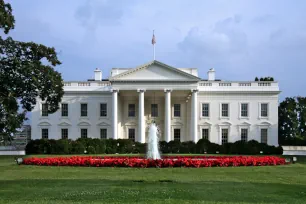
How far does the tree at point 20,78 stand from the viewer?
28.7 meters

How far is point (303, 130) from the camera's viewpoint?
63.4m

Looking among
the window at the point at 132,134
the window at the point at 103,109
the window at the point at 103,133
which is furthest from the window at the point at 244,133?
the window at the point at 103,109

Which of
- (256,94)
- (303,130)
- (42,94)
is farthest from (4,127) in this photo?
(303,130)

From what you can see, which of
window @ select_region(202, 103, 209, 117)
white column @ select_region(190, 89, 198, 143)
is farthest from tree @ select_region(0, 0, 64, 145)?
window @ select_region(202, 103, 209, 117)

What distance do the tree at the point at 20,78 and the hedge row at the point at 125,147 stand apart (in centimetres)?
1021

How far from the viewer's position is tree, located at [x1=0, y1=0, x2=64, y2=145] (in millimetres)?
28656

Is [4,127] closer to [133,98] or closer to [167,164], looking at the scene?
[167,164]

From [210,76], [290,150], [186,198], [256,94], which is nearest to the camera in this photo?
[186,198]

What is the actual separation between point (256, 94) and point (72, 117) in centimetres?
2358

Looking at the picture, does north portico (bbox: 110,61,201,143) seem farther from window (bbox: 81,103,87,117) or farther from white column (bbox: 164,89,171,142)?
window (bbox: 81,103,87,117)

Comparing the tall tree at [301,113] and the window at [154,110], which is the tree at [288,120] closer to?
the tall tree at [301,113]

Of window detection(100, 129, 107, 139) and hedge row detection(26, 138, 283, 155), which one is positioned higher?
window detection(100, 129, 107, 139)

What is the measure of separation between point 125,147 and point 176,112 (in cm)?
1240

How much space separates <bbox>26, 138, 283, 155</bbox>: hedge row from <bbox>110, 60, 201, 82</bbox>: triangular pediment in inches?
321
